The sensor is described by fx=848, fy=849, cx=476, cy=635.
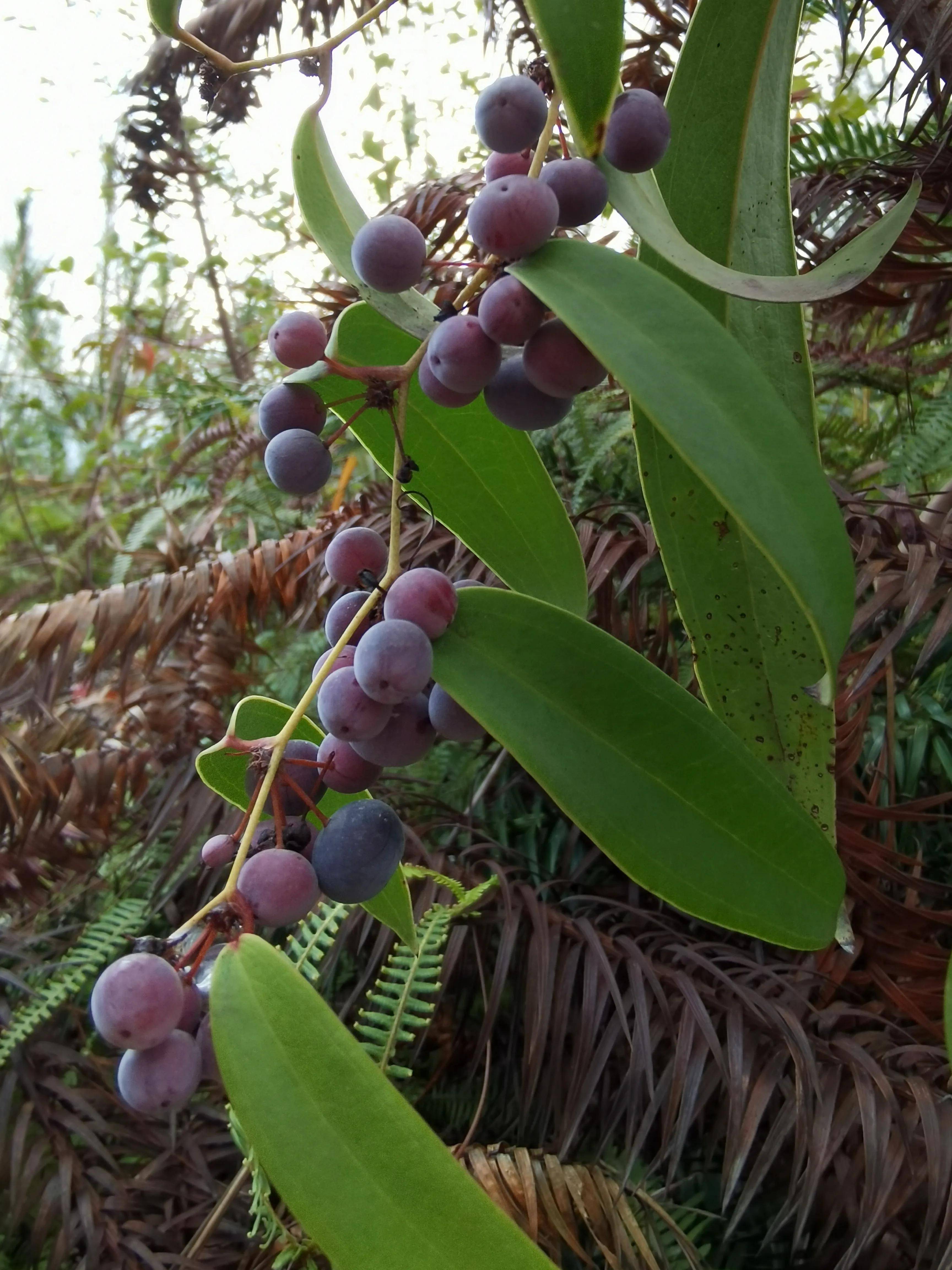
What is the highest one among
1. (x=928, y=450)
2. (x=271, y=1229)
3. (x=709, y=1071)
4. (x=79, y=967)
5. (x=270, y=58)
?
(x=270, y=58)

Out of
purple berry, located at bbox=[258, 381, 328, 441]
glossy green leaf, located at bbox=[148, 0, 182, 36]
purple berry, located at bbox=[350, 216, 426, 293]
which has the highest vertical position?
glossy green leaf, located at bbox=[148, 0, 182, 36]

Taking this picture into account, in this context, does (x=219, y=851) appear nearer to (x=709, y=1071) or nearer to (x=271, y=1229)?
(x=271, y=1229)

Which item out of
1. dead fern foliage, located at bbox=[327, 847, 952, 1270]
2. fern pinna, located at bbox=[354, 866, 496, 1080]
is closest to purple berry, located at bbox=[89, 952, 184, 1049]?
fern pinna, located at bbox=[354, 866, 496, 1080]

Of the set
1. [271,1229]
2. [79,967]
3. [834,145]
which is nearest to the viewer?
[271,1229]

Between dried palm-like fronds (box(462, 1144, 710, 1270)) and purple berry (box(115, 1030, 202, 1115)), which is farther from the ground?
purple berry (box(115, 1030, 202, 1115))

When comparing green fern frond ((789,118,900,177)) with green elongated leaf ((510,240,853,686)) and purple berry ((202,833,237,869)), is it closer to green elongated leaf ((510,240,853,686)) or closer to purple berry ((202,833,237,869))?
green elongated leaf ((510,240,853,686))

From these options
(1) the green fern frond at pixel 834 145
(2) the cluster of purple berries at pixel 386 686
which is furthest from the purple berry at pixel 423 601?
(1) the green fern frond at pixel 834 145

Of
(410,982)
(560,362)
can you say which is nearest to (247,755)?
(560,362)
